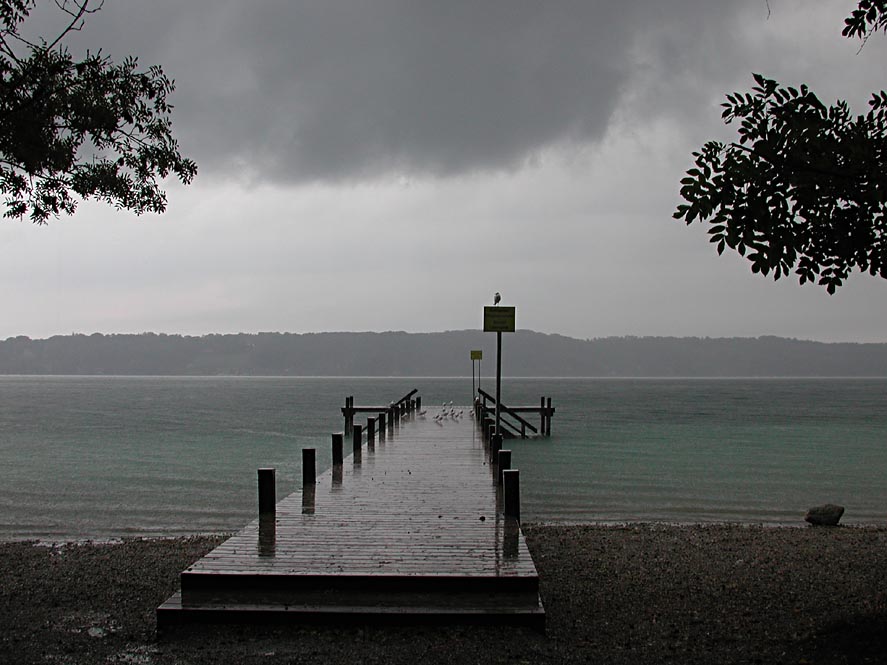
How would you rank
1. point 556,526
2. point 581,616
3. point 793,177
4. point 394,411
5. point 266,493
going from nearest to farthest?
1. point 793,177
2. point 581,616
3. point 266,493
4. point 556,526
5. point 394,411

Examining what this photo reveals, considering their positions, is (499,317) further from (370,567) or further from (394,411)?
(394,411)

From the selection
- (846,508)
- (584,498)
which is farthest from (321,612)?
(846,508)

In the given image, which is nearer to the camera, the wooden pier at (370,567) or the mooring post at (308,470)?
the wooden pier at (370,567)

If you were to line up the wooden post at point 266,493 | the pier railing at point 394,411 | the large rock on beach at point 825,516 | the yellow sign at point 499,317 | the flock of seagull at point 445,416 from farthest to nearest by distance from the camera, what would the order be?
the flock of seagull at point 445,416 → the pier railing at point 394,411 → the large rock on beach at point 825,516 → the yellow sign at point 499,317 → the wooden post at point 266,493

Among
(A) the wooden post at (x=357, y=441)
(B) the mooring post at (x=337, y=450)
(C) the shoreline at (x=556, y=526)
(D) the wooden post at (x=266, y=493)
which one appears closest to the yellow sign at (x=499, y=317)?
(B) the mooring post at (x=337, y=450)

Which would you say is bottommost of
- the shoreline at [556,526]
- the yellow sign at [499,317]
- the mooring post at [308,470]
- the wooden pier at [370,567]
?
Answer: the shoreline at [556,526]

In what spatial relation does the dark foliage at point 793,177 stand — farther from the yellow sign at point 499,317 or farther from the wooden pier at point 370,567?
the yellow sign at point 499,317

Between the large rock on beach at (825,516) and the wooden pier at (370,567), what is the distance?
8.60 metres

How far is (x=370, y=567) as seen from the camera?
22.0ft

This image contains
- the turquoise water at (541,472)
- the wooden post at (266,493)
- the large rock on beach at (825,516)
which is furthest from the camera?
the turquoise water at (541,472)

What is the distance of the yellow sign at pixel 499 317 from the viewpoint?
12414 mm

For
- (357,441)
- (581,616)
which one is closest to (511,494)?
(581,616)

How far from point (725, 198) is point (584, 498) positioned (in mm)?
15226

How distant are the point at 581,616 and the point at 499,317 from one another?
20.0 feet
